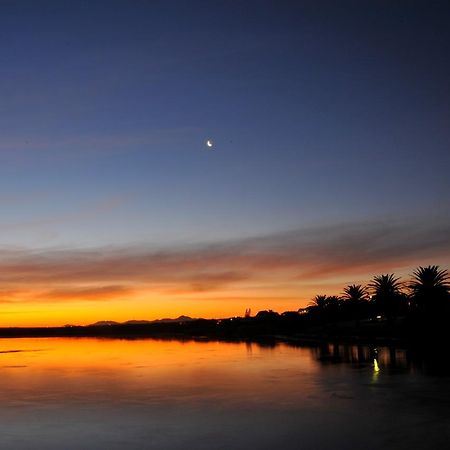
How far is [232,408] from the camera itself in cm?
3098

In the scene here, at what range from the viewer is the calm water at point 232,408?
2352cm

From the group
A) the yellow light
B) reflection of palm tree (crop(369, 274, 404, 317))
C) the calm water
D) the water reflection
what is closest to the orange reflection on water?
the calm water

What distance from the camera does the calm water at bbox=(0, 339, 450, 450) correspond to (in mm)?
23516

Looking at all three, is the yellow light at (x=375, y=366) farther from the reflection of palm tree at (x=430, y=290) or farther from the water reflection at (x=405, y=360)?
the reflection of palm tree at (x=430, y=290)

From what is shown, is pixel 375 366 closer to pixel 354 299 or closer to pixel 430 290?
pixel 430 290

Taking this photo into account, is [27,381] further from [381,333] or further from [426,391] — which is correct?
[381,333]

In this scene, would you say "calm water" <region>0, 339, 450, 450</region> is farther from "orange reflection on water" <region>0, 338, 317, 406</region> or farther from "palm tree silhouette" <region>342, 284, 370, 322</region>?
"palm tree silhouette" <region>342, 284, 370, 322</region>

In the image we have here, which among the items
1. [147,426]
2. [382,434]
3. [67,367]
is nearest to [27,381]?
[67,367]

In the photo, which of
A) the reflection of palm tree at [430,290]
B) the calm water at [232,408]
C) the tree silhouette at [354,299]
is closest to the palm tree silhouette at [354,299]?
the tree silhouette at [354,299]

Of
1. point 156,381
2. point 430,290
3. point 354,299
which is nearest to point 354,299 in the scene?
point 354,299

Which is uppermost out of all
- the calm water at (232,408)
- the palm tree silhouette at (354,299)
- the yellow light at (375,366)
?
the palm tree silhouette at (354,299)

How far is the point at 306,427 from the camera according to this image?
83.6 feet

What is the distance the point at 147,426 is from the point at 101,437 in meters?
2.55

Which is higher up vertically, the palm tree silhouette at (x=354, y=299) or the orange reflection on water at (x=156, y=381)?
the palm tree silhouette at (x=354, y=299)
